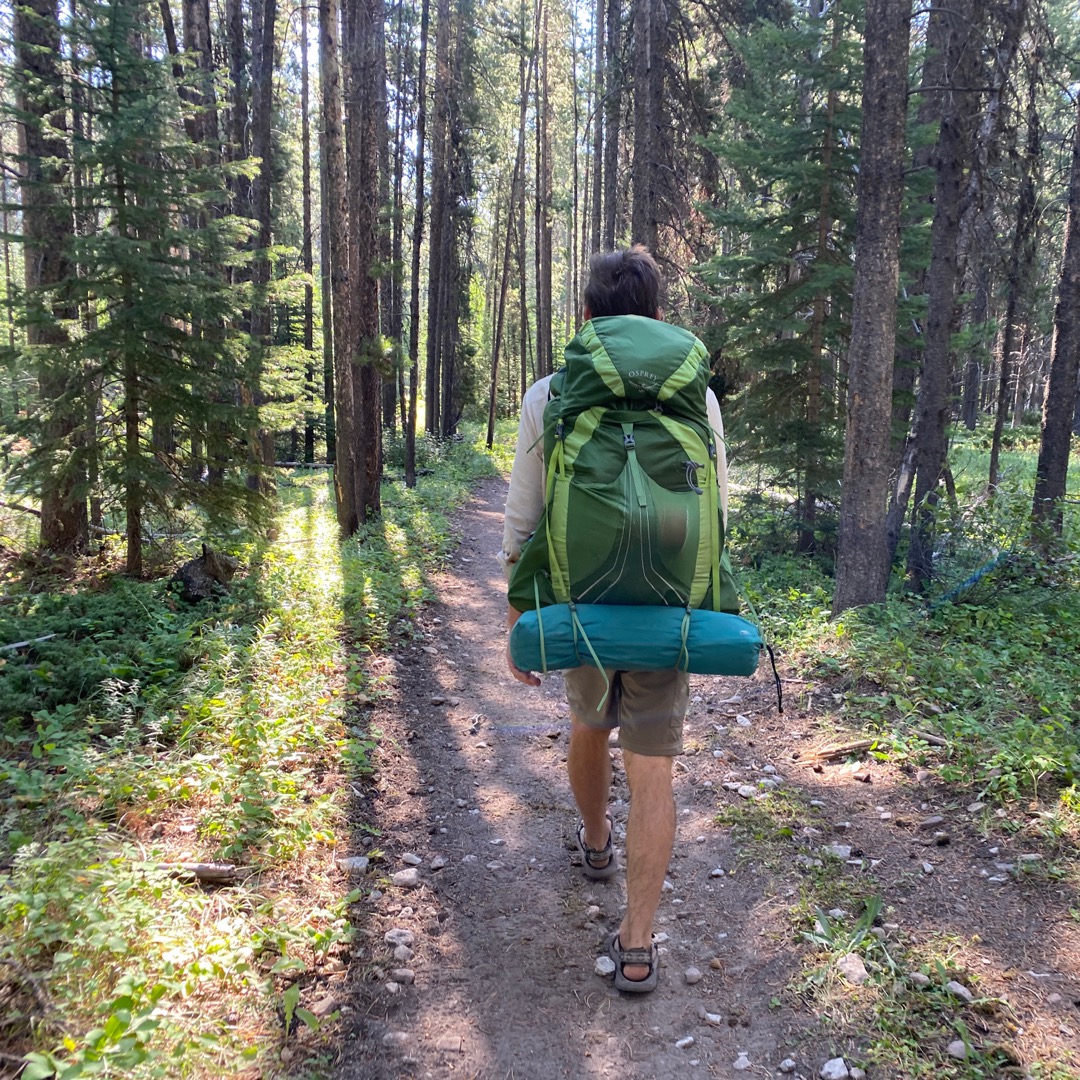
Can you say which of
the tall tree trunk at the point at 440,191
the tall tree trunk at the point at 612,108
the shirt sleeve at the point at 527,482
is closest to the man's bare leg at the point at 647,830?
the shirt sleeve at the point at 527,482

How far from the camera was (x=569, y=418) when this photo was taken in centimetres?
256

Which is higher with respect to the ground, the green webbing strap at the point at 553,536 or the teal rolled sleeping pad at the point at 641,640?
the green webbing strap at the point at 553,536

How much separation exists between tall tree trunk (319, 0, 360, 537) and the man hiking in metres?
8.42

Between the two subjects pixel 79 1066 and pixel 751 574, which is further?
pixel 751 574

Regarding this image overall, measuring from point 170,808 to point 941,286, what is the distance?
9.21 metres

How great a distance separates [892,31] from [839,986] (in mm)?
7009

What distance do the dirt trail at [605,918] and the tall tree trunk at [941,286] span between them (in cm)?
388

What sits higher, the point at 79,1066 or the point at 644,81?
the point at 644,81

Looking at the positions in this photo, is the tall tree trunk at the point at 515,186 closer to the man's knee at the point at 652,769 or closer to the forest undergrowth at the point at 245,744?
the forest undergrowth at the point at 245,744

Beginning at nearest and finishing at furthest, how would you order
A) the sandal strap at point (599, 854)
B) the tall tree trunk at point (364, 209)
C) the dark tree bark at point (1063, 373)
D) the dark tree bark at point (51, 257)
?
1. the sandal strap at point (599, 854)
2. the dark tree bark at point (51, 257)
3. the dark tree bark at point (1063, 373)
4. the tall tree trunk at point (364, 209)

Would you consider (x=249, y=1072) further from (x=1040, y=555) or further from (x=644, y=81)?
(x=644, y=81)

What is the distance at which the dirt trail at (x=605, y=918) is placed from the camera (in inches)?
106

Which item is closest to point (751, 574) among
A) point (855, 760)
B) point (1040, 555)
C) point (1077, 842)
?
point (1040, 555)

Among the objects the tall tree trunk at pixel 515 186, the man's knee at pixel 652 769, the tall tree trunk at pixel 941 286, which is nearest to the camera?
the man's knee at pixel 652 769
